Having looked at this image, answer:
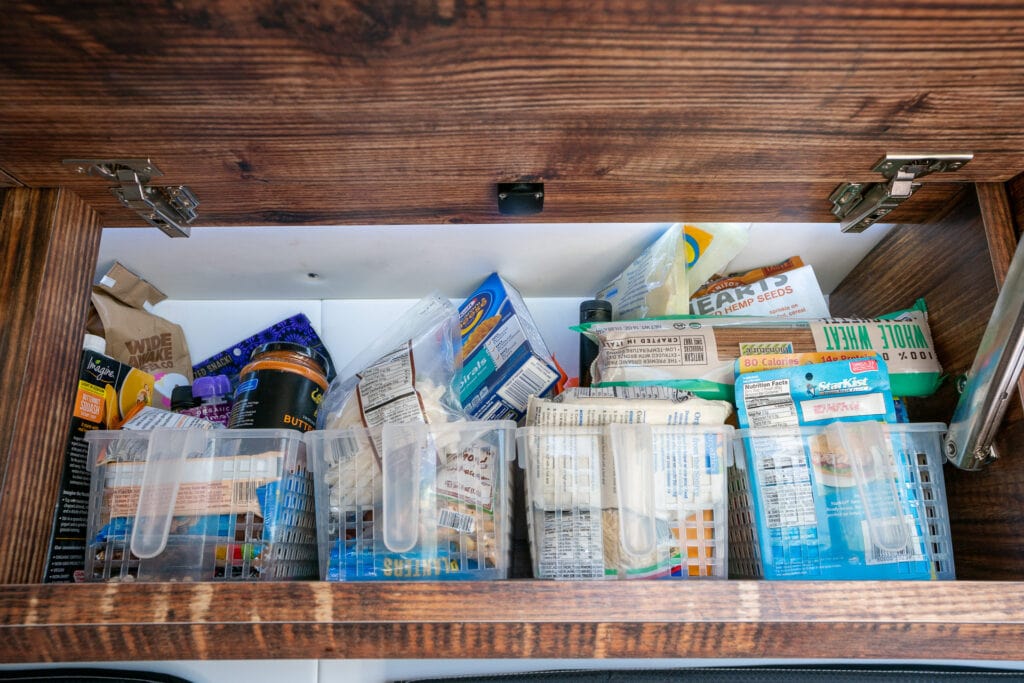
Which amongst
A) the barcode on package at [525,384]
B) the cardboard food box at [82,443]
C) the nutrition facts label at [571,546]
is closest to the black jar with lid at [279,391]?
the cardboard food box at [82,443]

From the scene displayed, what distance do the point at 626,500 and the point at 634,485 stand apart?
2 centimetres

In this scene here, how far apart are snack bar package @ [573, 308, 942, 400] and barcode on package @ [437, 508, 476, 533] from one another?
0.26 m

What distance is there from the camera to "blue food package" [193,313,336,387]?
115cm

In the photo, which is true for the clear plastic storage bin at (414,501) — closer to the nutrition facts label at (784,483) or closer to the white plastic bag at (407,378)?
the white plastic bag at (407,378)

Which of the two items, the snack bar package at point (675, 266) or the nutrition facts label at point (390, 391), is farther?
the snack bar package at point (675, 266)

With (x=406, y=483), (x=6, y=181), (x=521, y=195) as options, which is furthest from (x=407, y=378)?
(x=6, y=181)

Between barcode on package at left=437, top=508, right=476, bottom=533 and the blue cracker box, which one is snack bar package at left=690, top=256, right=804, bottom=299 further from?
barcode on package at left=437, top=508, right=476, bottom=533

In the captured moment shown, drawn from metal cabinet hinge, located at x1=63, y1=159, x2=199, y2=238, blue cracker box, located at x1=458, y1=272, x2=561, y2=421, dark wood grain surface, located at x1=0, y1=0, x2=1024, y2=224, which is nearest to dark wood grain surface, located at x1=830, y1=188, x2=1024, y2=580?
dark wood grain surface, located at x1=0, y1=0, x2=1024, y2=224

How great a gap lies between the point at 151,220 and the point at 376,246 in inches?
11.2

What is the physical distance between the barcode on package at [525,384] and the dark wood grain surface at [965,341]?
1.57 feet

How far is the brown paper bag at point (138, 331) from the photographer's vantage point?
1.06 metres

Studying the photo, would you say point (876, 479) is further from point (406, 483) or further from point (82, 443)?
point (82, 443)

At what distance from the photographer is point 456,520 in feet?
2.53

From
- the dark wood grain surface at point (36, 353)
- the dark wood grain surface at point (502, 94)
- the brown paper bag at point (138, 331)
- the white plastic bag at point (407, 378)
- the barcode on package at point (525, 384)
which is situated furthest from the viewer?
the brown paper bag at point (138, 331)
